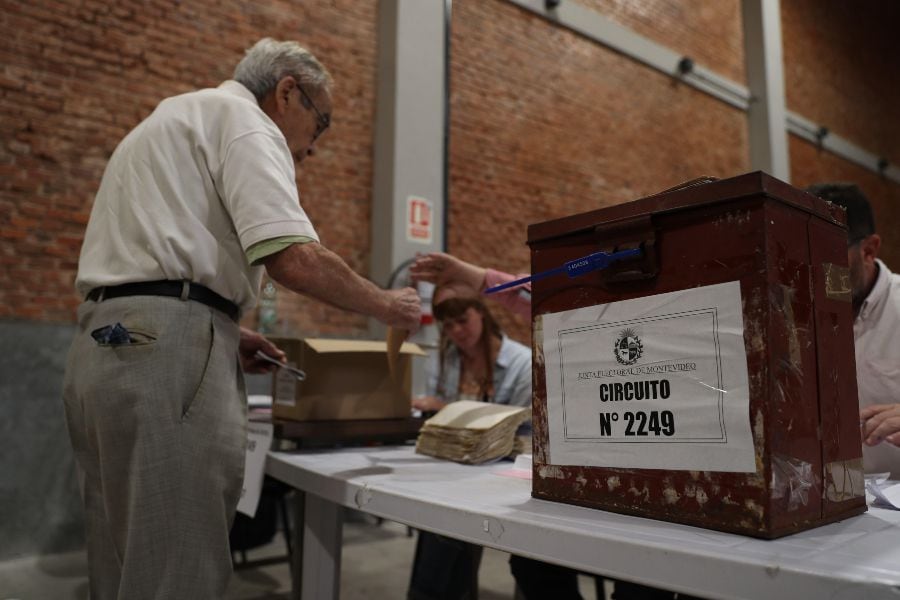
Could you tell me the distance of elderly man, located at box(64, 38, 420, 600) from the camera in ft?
3.69

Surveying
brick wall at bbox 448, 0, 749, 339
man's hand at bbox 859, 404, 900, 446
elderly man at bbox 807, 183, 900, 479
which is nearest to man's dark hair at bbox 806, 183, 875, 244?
elderly man at bbox 807, 183, 900, 479

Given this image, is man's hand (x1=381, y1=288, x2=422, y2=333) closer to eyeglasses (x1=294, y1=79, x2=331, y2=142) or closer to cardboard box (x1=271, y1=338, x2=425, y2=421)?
cardboard box (x1=271, y1=338, x2=425, y2=421)

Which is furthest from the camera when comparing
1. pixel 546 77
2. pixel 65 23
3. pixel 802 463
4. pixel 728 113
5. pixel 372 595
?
pixel 728 113

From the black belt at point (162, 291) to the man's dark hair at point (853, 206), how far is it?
1344 mm

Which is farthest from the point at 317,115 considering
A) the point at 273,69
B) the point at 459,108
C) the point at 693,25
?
the point at 693,25

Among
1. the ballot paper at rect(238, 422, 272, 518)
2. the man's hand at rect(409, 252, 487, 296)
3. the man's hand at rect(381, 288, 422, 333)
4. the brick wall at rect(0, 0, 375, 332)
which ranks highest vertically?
the brick wall at rect(0, 0, 375, 332)

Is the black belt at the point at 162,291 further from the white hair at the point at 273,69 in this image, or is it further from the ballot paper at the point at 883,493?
the ballot paper at the point at 883,493

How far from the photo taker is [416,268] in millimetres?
1816

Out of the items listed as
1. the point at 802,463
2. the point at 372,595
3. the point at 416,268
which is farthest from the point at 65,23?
the point at 802,463

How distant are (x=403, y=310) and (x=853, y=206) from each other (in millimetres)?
1074

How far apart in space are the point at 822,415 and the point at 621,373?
0.79 feet

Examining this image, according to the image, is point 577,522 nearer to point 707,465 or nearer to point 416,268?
point 707,465

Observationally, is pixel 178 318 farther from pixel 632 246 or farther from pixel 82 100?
pixel 82 100

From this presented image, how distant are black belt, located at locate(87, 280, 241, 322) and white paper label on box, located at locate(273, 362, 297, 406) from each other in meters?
0.49
